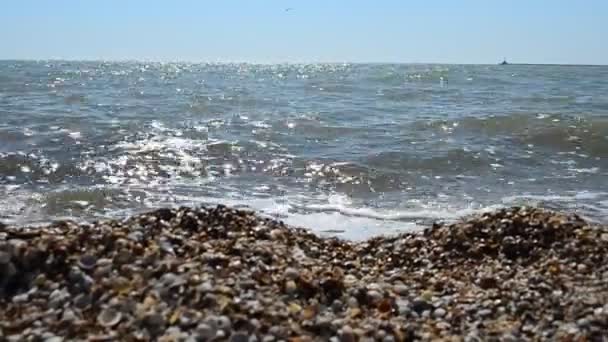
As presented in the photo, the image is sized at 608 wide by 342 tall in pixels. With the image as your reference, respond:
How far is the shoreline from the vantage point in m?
3.51

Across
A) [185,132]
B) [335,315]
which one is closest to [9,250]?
[335,315]

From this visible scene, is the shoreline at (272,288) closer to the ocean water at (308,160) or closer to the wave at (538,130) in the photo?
the ocean water at (308,160)

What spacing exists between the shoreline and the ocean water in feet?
7.59

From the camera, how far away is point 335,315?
3.89 metres

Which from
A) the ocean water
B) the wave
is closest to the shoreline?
the ocean water

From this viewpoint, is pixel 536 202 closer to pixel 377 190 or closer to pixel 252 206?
pixel 377 190

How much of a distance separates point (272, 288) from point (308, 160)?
7.98 metres

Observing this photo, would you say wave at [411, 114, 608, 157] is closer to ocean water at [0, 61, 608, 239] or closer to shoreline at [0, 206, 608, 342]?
ocean water at [0, 61, 608, 239]

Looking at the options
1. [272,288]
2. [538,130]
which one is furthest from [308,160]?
[272,288]

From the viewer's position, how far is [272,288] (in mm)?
4098

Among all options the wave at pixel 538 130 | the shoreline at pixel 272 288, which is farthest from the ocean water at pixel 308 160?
the shoreline at pixel 272 288

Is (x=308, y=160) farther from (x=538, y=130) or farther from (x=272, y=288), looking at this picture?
(x=272, y=288)

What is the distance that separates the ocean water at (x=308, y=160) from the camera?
28.9 ft

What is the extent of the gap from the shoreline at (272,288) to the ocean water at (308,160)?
7.59 ft
